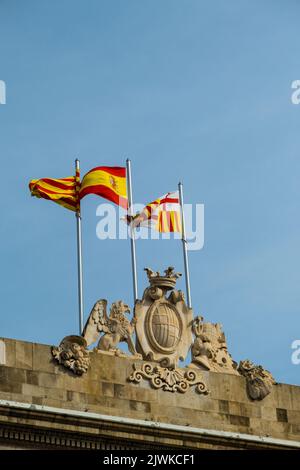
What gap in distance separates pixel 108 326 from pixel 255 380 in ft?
17.3

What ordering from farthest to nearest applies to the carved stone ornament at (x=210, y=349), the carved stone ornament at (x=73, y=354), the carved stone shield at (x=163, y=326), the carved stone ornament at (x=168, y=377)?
the carved stone ornament at (x=210, y=349) → the carved stone shield at (x=163, y=326) → the carved stone ornament at (x=168, y=377) → the carved stone ornament at (x=73, y=354)

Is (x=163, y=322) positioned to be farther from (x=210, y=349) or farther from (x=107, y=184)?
(x=107, y=184)

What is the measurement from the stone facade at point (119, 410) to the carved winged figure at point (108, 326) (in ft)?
1.40

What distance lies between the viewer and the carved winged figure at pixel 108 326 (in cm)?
5194

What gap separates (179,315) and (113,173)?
18.4 ft

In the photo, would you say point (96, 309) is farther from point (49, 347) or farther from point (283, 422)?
point (283, 422)

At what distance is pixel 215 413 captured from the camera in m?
Result: 53.6

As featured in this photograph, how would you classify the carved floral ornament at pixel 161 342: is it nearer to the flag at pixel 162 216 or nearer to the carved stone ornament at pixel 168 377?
the carved stone ornament at pixel 168 377

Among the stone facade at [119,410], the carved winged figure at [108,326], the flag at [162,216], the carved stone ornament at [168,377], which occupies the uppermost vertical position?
the flag at [162,216]

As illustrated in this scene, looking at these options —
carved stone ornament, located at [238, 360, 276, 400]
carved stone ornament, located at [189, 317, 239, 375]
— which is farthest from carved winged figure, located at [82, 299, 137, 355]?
carved stone ornament, located at [238, 360, 276, 400]

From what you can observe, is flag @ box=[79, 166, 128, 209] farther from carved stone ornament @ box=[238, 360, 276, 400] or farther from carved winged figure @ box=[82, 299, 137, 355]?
carved stone ornament @ box=[238, 360, 276, 400]

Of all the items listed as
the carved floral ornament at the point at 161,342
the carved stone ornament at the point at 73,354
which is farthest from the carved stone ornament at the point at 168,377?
the carved stone ornament at the point at 73,354

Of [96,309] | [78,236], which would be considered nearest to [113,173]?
[78,236]
